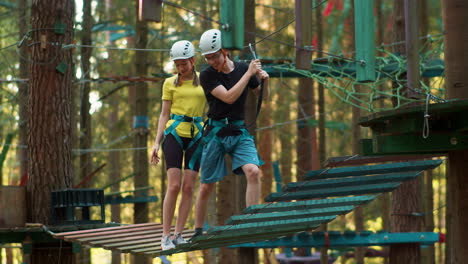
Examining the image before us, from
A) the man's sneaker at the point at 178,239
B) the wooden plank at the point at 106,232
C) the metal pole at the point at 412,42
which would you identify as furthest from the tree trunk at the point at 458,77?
the wooden plank at the point at 106,232

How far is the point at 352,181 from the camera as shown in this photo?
5.70 metres

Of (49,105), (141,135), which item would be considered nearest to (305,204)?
(49,105)

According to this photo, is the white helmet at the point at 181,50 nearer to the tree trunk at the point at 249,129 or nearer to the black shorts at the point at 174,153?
the black shorts at the point at 174,153

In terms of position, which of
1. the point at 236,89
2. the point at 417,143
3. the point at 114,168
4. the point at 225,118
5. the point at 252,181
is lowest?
the point at 252,181

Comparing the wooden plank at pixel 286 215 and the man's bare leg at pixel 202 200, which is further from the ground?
the man's bare leg at pixel 202 200

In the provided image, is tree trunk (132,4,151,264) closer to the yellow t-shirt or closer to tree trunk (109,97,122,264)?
tree trunk (109,97,122,264)

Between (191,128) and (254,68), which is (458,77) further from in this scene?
(191,128)

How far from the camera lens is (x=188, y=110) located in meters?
5.78

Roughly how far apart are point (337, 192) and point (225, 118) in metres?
0.91

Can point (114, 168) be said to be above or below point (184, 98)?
above

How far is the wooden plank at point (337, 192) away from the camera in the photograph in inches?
212

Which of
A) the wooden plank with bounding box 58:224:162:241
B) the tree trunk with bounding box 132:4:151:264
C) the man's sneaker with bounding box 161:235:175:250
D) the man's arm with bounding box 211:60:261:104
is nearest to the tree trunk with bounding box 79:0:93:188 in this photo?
the tree trunk with bounding box 132:4:151:264

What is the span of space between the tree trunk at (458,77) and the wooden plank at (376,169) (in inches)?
34.1

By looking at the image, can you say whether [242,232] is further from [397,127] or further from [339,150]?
[339,150]
